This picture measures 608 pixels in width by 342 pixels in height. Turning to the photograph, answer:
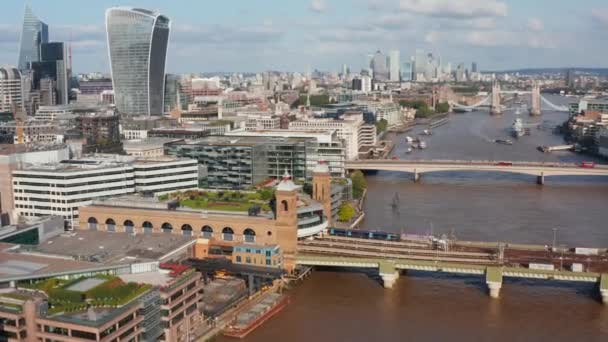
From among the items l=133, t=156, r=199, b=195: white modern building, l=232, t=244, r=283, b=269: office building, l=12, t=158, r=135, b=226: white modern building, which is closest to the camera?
l=232, t=244, r=283, b=269: office building

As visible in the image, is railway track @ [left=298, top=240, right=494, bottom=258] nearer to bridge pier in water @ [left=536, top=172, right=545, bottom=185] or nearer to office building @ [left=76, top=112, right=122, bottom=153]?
bridge pier in water @ [left=536, top=172, right=545, bottom=185]

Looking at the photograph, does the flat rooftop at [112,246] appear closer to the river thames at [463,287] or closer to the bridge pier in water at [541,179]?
the river thames at [463,287]

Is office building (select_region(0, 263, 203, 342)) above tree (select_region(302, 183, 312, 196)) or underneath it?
underneath

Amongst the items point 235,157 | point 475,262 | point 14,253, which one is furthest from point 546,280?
point 235,157

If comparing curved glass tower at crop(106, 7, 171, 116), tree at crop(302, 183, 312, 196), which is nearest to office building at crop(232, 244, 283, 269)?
tree at crop(302, 183, 312, 196)

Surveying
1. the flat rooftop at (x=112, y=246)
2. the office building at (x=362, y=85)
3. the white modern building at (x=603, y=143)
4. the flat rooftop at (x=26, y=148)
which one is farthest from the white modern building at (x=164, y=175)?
the office building at (x=362, y=85)
